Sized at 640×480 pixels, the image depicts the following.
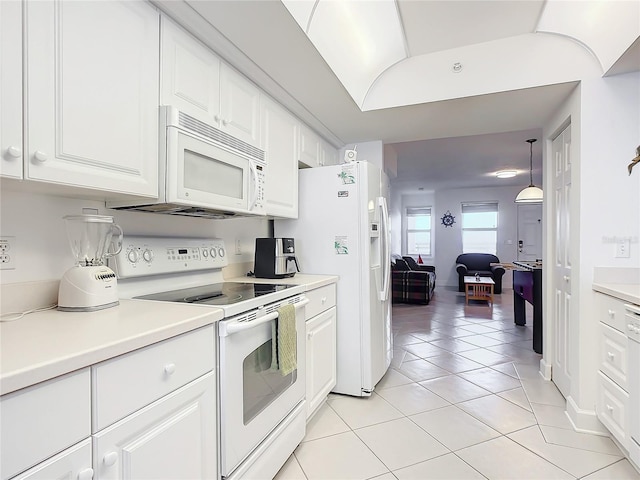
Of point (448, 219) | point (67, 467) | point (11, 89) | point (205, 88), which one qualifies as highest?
point (205, 88)

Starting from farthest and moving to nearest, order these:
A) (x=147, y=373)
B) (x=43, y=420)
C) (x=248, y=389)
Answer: (x=248, y=389) < (x=147, y=373) < (x=43, y=420)

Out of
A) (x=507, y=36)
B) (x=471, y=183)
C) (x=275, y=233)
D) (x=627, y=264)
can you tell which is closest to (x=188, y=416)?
(x=275, y=233)

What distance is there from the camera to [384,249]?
282 cm

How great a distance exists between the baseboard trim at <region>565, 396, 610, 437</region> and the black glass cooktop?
1.95m

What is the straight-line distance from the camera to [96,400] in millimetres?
847

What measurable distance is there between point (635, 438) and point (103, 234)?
259cm

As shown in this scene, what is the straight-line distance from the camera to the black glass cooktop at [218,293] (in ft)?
4.92

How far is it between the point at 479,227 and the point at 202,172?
27.3ft

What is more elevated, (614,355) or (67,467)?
(67,467)

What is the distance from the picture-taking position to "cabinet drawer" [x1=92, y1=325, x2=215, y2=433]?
0.87 m

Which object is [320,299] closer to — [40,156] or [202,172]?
[202,172]

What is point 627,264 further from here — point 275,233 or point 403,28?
point 275,233

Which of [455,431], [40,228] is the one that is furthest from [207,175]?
[455,431]

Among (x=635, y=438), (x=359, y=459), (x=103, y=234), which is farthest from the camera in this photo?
(x=359, y=459)
